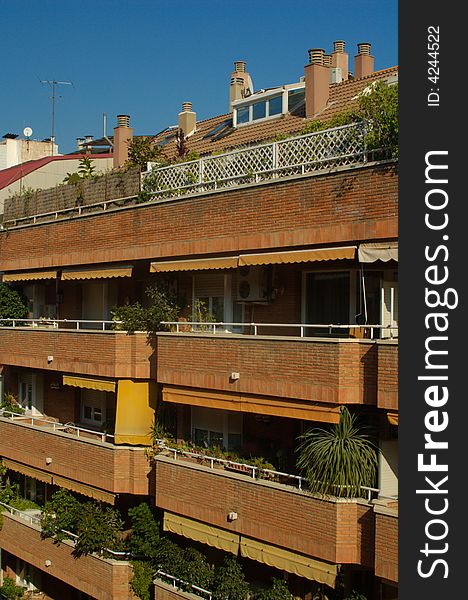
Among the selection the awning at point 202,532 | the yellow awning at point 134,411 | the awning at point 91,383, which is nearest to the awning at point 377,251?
the awning at point 202,532

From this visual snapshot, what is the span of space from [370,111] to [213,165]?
15.0ft

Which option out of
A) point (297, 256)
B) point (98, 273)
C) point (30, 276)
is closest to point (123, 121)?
point (30, 276)

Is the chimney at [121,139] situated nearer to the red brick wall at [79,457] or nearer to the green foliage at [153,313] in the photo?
the red brick wall at [79,457]

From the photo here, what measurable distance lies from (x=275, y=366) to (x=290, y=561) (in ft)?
10.6

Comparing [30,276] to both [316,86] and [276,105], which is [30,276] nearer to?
[276,105]

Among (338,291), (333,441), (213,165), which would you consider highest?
(213,165)

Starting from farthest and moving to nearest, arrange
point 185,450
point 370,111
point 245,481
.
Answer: point 185,450, point 245,481, point 370,111

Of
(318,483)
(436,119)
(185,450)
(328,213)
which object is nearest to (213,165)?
(328,213)

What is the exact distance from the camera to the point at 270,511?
1564 centimetres

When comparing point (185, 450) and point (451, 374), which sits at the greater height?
point (451, 374)

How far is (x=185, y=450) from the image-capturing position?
741 inches

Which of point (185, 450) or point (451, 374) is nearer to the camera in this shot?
point (451, 374)

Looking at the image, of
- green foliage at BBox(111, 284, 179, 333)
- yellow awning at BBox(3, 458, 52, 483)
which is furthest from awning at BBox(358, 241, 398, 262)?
yellow awning at BBox(3, 458, 52, 483)

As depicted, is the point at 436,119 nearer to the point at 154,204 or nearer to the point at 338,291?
the point at 338,291
